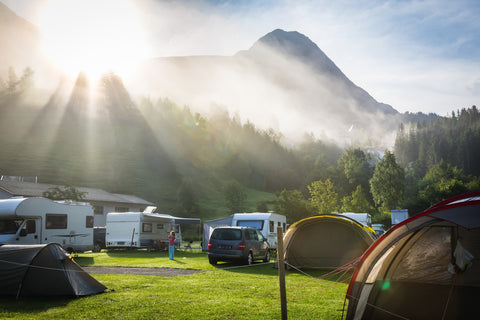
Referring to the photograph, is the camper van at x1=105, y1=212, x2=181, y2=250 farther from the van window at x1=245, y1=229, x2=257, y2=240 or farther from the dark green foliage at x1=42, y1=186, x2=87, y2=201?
the dark green foliage at x1=42, y1=186, x2=87, y2=201

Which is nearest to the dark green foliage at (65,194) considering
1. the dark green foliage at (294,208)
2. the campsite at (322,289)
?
the dark green foliage at (294,208)

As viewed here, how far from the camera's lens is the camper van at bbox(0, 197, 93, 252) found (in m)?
17.0

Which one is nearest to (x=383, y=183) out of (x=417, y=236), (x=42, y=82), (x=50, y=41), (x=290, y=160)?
(x=290, y=160)

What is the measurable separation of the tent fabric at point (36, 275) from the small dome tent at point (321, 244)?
27.4 feet

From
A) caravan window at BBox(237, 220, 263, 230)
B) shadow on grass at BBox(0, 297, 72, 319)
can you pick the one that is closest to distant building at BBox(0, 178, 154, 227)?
caravan window at BBox(237, 220, 263, 230)

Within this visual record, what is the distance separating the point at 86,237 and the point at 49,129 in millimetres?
91436

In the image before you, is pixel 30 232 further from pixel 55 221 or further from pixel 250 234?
pixel 250 234

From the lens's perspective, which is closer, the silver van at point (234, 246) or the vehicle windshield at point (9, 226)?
the silver van at point (234, 246)

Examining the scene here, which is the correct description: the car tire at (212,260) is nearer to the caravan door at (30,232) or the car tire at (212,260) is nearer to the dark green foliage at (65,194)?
the caravan door at (30,232)

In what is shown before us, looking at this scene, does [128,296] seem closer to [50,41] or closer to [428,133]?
[428,133]

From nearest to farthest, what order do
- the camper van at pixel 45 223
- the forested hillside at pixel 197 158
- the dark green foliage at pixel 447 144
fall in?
1. the camper van at pixel 45 223
2. the forested hillside at pixel 197 158
3. the dark green foliage at pixel 447 144

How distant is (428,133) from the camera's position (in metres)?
157

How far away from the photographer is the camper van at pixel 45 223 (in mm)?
17016

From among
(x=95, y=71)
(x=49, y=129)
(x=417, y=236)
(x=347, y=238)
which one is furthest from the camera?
(x=95, y=71)
